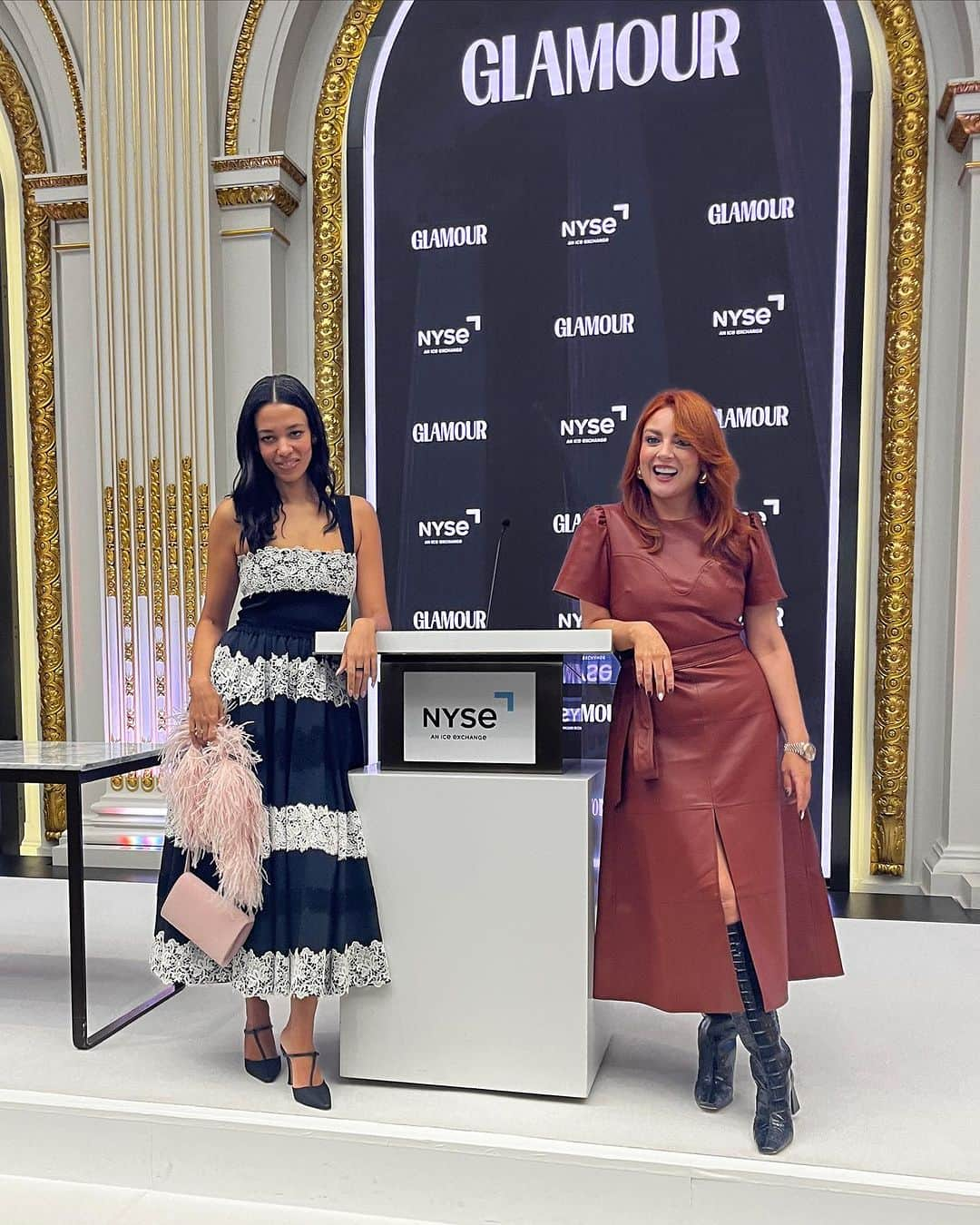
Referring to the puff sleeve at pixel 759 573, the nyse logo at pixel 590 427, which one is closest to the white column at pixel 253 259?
the nyse logo at pixel 590 427

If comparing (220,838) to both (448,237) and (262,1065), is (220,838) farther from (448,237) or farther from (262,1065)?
(448,237)

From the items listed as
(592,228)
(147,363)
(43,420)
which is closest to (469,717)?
(592,228)

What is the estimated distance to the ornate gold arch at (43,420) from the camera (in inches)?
211

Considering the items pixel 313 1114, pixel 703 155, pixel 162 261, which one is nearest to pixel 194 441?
pixel 162 261

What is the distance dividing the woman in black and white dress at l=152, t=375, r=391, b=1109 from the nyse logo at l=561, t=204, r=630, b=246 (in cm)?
273

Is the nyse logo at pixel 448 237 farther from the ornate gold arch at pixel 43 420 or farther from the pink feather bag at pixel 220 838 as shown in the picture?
the pink feather bag at pixel 220 838

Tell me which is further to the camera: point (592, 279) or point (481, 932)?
point (592, 279)

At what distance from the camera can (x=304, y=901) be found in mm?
2393

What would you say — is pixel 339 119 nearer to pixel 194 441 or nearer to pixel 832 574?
pixel 194 441

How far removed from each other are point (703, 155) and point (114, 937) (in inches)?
165

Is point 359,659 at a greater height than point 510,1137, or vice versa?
point 359,659

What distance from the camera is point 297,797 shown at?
8.04 feet

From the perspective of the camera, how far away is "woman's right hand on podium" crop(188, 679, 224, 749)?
8.18 ft

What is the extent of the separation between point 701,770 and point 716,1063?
2.36ft
